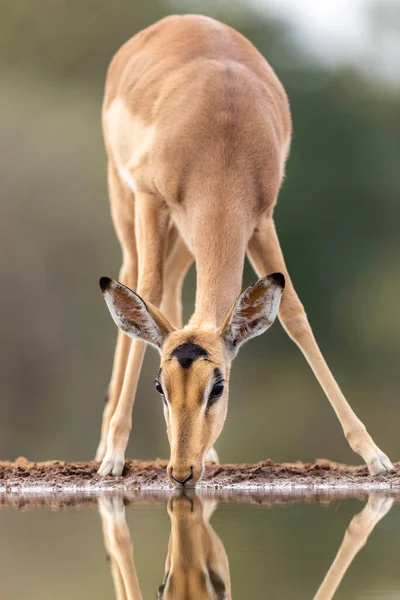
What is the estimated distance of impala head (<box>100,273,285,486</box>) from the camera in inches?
286

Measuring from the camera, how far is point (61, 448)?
21.6m

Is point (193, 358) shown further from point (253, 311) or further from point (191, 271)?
point (191, 271)

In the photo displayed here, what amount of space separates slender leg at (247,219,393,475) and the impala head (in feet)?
4.51

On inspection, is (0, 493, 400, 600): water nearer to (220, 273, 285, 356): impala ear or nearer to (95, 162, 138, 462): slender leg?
(220, 273, 285, 356): impala ear

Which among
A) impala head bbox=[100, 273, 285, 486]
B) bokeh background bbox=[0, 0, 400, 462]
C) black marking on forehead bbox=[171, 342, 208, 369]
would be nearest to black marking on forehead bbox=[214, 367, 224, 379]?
impala head bbox=[100, 273, 285, 486]

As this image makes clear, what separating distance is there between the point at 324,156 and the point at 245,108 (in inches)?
645

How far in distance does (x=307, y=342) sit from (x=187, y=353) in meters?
2.19

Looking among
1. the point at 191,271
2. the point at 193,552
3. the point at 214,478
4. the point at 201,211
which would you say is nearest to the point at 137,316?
the point at 201,211

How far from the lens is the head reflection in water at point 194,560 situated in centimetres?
499

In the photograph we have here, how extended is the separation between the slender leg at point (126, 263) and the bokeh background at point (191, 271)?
32.4 feet

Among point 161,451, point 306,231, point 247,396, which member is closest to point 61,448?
point 161,451

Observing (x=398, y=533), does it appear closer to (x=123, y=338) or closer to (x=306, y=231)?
(x=123, y=338)

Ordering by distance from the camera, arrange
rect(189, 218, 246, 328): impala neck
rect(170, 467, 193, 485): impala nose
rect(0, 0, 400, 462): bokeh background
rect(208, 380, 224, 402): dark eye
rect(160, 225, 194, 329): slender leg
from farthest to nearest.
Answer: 1. rect(0, 0, 400, 462): bokeh background
2. rect(160, 225, 194, 329): slender leg
3. rect(189, 218, 246, 328): impala neck
4. rect(208, 380, 224, 402): dark eye
5. rect(170, 467, 193, 485): impala nose

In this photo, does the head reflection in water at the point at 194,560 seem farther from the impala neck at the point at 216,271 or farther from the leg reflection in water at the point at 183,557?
the impala neck at the point at 216,271
